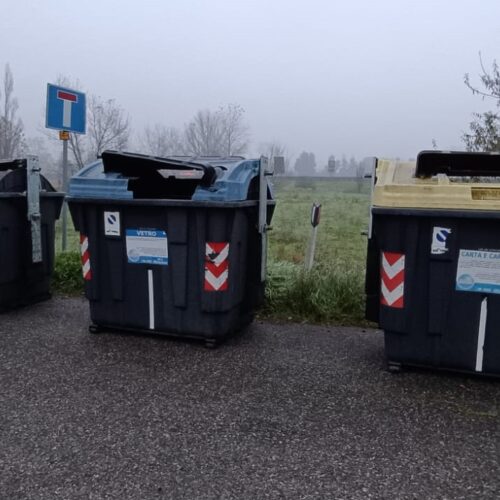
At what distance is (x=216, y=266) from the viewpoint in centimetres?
418

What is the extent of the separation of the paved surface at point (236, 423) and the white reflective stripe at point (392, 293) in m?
0.54

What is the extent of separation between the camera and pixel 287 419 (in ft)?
10.2

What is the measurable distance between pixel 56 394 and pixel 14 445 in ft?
2.13

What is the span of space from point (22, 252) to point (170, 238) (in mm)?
2015

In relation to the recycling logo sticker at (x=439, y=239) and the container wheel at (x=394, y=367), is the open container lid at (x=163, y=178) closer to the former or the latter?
the recycling logo sticker at (x=439, y=239)

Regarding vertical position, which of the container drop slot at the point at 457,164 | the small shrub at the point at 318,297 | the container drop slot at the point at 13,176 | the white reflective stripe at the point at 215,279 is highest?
the container drop slot at the point at 457,164

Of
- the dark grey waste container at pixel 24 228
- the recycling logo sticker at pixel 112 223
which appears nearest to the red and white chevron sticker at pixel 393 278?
the recycling logo sticker at pixel 112 223

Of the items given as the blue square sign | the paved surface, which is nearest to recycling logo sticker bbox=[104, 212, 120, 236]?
the paved surface

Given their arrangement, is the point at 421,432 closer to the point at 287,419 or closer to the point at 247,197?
the point at 287,419

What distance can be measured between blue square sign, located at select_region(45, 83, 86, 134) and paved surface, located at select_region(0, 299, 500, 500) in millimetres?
2757

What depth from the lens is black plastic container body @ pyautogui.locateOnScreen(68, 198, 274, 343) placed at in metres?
4.17

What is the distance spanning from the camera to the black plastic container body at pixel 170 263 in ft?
13.7

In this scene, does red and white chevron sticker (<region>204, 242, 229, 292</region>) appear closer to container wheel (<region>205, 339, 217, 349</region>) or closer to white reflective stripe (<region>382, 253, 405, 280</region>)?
container wheel (<region>205, 339, 217, 349</region>)

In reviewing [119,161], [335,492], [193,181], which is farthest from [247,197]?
[335,492]
